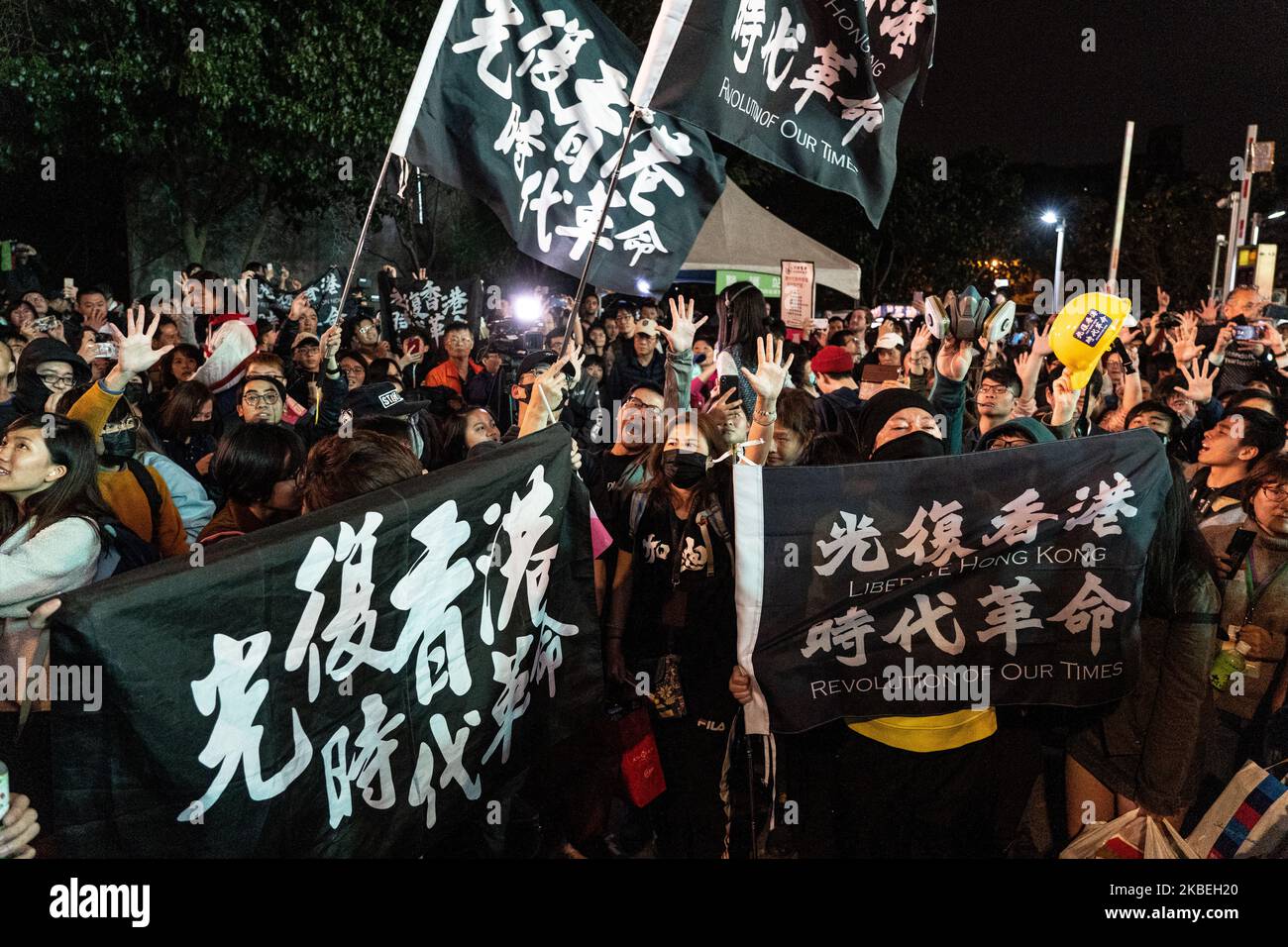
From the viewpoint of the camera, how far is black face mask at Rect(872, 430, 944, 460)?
12.2ft

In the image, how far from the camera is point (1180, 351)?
749 centimetres

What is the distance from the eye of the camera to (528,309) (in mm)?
16000

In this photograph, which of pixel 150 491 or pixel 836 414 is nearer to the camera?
pixel 150 491

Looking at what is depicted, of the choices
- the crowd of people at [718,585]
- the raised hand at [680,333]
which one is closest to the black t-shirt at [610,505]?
the crowd of people at [718,585]

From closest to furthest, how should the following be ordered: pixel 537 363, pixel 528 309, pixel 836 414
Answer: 1. pixel 836 414
2. pixel 537 363
3. pixel 528 309

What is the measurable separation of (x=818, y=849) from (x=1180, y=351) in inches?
219

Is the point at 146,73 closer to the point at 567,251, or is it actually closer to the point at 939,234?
the point at 567,251

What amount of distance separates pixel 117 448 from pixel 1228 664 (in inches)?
173

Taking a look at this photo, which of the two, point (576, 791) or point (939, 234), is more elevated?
point (939, 234)

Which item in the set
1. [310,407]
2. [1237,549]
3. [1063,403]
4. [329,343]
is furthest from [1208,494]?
[310,407]

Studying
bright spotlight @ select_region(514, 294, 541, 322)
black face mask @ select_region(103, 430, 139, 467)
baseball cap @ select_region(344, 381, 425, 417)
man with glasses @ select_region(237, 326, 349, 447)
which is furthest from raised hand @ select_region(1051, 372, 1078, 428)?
bright spotlight @ select_region(514, 294, 541, 322)

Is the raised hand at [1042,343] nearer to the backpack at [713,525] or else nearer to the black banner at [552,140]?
the black banner at [552,140]

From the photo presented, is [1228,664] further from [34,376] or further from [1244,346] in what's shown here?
[34,376]

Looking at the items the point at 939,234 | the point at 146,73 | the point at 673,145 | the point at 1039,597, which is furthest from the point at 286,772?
the point at 939,234
